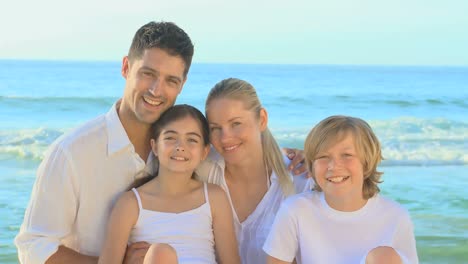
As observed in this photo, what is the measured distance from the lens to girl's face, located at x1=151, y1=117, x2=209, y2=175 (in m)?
3.71

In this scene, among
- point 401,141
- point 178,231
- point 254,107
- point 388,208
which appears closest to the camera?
point 388,208

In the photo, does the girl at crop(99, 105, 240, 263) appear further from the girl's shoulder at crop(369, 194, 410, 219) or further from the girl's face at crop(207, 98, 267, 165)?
the girl's shoulder at crop(369, 194, 410, 219)

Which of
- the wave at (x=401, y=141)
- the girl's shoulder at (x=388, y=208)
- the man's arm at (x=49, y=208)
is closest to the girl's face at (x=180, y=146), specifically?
the man's arm at (x=49, y=208)

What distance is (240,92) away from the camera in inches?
153

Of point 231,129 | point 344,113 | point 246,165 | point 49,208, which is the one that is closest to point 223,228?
point 246,165

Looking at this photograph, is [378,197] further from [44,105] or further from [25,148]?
[44,105]

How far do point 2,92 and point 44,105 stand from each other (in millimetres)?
2749

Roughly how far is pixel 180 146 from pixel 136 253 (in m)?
0.58

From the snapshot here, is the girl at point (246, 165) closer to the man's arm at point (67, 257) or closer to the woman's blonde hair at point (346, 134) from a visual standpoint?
the woman's blonde hair at point (346, 134)

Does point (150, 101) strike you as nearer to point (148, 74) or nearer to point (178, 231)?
point (148, 74)

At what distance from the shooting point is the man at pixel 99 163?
11.8 ft

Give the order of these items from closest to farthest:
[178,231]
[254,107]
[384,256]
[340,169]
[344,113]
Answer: [384,256], [340,169], [178,231], [254,107], [344,113]

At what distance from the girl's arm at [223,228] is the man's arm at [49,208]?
73cm

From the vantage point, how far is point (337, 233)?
3.58m
